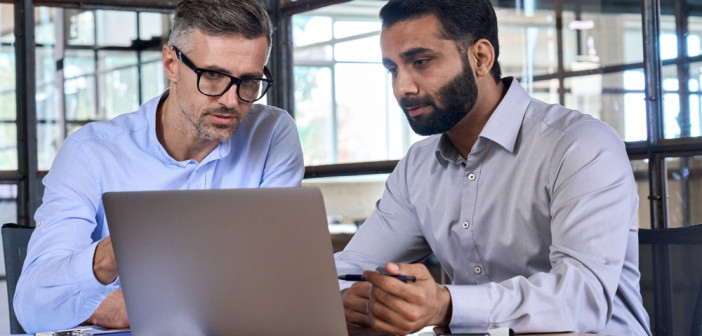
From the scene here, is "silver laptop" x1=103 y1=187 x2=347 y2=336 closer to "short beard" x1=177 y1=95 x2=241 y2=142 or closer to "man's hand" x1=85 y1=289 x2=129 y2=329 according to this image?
"man's hand" x1=85 y1=289 x2=129 y2=329

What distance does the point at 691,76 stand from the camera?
279cm

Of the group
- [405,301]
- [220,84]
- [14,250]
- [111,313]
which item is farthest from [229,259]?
[14,250]

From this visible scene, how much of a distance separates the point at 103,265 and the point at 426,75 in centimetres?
78

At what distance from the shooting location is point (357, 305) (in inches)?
63.9

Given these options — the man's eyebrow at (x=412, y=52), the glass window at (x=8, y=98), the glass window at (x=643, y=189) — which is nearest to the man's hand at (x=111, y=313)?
the man's eyebrow at (x=412, y=52)

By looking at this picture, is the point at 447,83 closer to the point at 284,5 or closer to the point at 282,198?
the point at 282,198

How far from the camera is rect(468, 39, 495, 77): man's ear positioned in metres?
1.98

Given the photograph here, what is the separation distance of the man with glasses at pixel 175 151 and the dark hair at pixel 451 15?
352 millimetres

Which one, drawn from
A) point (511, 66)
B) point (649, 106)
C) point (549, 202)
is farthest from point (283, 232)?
point (511, 66)

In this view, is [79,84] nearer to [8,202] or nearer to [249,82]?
[8,202]

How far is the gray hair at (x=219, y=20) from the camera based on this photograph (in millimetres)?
2080

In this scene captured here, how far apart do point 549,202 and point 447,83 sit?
1.12ft

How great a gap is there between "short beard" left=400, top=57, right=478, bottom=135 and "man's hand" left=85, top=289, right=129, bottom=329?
727mm

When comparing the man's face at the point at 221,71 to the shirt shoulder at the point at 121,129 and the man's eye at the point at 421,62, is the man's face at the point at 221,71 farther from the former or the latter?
the man's eye at the point at 421,62
